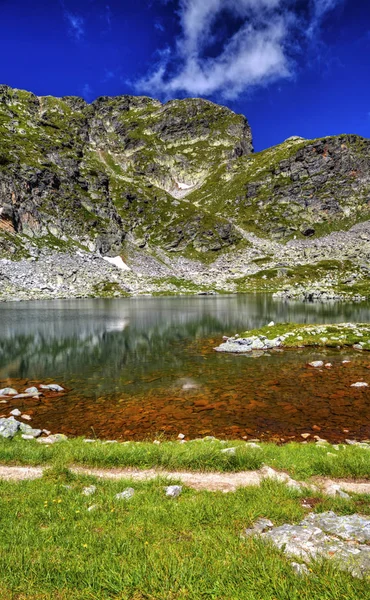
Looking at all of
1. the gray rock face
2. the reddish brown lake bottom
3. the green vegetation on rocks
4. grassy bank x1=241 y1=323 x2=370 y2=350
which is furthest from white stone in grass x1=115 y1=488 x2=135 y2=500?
grassy bank x1=241 y1=323 x2=370 y2=350

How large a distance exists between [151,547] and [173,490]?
3.34 m

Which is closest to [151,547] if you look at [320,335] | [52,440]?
[52,440]

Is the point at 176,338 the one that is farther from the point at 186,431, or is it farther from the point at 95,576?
the point at 95,576

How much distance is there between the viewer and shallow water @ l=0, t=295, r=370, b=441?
747 inches

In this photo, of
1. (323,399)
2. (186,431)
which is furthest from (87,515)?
(323,399)

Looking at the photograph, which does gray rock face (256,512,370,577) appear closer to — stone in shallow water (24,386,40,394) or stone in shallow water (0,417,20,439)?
stone in shallow water (0,417,20,439)

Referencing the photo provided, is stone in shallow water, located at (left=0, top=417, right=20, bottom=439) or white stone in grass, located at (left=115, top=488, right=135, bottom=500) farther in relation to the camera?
stone in shallow water, located at (left=0, top=417, right=20, bottom=439)

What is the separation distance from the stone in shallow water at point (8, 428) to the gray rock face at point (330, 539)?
1328 cm

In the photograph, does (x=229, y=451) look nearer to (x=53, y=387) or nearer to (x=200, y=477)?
(x=200, y=477)

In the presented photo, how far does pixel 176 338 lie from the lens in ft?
157

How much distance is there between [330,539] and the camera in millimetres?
6887

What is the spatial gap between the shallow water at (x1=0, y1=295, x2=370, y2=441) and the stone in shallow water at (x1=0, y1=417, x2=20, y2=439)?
2.34 meters

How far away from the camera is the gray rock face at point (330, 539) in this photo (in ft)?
19.5

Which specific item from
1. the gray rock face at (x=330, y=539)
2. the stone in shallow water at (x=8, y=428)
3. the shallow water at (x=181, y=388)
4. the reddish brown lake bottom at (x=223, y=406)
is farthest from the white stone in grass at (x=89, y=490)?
the stone in shallow water at (x=8, y=428)
